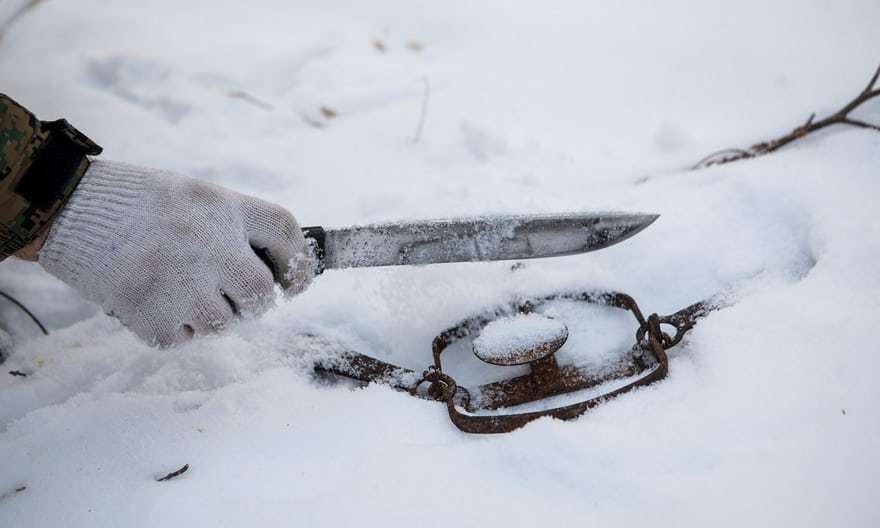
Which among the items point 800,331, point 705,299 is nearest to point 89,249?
point 705,299

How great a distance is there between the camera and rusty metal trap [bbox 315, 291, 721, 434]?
4.13 feet

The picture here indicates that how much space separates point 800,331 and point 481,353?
66cm

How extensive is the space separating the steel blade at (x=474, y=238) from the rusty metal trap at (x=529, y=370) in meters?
0.15

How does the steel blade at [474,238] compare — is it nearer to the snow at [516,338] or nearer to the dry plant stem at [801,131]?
the snow at [516,338]

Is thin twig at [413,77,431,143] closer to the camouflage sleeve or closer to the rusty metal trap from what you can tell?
the rusty metal trap

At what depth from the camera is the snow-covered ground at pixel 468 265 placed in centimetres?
110

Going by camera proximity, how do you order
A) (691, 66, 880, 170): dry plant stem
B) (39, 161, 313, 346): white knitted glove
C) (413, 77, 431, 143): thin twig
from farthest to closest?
(413, 77, 431, 143): thin twig < (691, 66, 880, 170): dry plant stem < (39, 161, 313, 346): white knitted glove

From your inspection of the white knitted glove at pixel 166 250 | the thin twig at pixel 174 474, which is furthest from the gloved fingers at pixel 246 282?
the thin twig at pixel 174 474

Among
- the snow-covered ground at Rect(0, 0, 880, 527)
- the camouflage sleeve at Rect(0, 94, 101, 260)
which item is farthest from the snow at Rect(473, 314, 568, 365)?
the camouflage sleeve at Rect(0, 94, 101, 260)

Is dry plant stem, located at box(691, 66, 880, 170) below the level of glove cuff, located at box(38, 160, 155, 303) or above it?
above

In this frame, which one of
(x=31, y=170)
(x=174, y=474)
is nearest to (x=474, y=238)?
(x=174, y=474)

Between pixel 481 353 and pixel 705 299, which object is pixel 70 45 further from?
pixel 705 299

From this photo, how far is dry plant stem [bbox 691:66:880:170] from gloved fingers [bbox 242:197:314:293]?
50.0 inches

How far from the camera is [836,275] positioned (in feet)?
4.55
